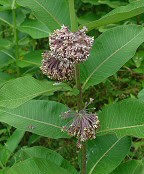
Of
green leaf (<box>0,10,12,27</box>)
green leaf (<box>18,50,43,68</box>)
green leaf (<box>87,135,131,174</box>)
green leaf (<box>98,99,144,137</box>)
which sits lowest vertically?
green leaf (<box>87,135,131,174</box>)

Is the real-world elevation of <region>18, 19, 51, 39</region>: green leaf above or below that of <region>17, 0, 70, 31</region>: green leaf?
below

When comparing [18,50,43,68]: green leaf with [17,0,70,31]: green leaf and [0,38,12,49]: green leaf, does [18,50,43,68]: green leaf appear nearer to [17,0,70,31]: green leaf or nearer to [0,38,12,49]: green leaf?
[0,38,12,49]: green leaf

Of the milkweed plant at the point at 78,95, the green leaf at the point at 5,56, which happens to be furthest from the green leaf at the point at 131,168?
the green leaf at the point at 5,56

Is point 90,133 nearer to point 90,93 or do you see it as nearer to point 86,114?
point 86,114

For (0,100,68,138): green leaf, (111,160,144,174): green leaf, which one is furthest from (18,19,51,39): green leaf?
(111,160,144,174): green leaf

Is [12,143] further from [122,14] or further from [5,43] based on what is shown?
[122,14]

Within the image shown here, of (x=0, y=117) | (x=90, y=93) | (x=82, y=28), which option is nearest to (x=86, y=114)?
(x=82, y=28)
